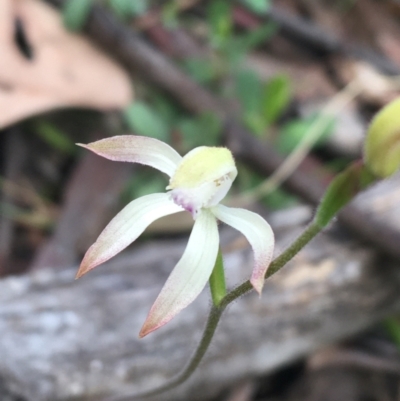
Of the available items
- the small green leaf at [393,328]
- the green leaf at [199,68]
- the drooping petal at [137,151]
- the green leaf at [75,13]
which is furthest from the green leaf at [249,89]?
the drooping petal at [137,151]

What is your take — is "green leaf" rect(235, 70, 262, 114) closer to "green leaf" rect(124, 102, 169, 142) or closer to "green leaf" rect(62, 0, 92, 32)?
"green leaf" rect(124, 102, 169, 142)

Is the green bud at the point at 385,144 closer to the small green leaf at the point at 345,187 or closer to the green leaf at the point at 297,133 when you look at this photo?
the small green leaf at the point at 345,187

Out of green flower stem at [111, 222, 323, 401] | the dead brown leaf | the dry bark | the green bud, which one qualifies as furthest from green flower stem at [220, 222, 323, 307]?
the dead brown leaf

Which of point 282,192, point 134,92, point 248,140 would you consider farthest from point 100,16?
point 282,192

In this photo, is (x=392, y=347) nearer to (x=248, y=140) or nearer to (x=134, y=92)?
(x=248, y=140)

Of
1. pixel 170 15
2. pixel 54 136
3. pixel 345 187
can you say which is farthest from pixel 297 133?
pixel 345 187

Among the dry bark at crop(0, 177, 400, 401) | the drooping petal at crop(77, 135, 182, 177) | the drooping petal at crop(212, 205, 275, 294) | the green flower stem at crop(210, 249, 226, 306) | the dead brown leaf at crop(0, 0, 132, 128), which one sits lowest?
the dry bark at crop(0, 177, 400, 401)
